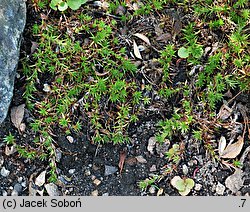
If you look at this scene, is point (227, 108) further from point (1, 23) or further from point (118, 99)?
point (1, 23)

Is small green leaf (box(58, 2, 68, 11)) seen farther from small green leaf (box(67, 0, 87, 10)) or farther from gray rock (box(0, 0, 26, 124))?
gray rock (box(0, 0, 26, 124))

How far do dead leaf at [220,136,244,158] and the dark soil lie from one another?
0.25ft

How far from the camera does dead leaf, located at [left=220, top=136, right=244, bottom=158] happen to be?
3357 mm

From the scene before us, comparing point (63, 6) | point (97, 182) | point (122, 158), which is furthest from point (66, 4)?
point (97, 182)

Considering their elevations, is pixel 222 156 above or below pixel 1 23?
below

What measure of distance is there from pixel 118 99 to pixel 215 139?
68 centimetres

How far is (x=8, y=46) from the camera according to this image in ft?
10.6

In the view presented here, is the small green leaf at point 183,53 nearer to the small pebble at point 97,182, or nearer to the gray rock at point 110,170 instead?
the gray rock at point 110,170

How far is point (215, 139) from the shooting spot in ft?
11.1

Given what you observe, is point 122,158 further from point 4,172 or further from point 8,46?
point 8,46

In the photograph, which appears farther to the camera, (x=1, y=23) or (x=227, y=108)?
(x=227, y=108)

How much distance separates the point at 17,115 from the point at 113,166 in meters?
0.70

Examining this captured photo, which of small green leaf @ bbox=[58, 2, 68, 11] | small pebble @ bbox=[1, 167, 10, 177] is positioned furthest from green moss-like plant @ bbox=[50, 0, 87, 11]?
small pebble @ bbox=[1, 167, 10, 177]
